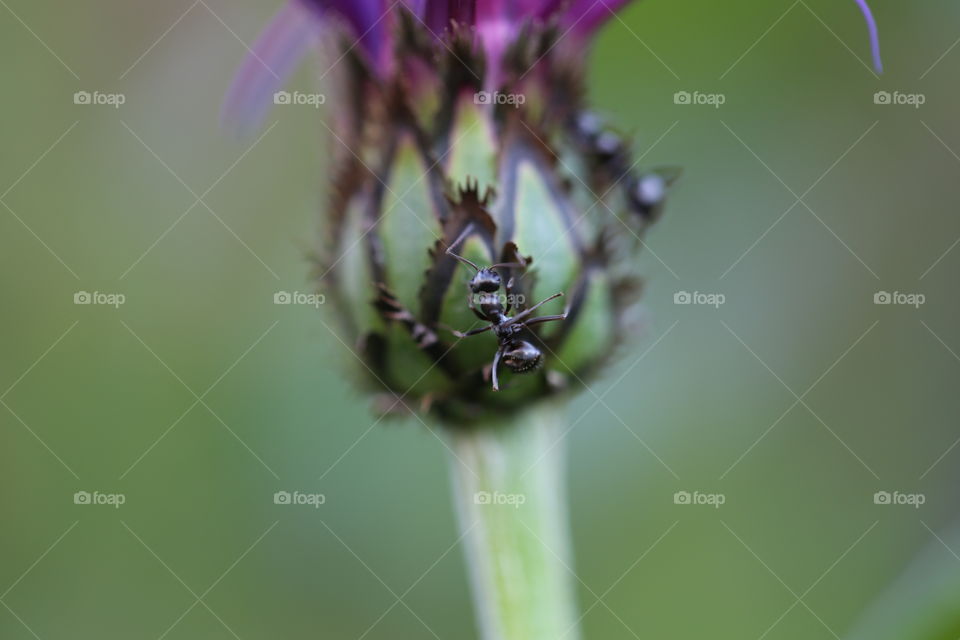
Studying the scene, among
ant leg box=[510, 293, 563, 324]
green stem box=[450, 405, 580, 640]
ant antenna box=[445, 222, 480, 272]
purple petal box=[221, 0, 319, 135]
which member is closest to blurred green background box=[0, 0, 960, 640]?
purple petal box=[221, 0, 319, 135]

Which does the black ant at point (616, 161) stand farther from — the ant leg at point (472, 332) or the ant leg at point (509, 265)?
the ant leg at point (472, 332)

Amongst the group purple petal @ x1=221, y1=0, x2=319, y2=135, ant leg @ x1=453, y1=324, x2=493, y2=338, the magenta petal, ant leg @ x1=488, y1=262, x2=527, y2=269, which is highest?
purple petal @ x1=221, y1=0, x2=319, y2=135

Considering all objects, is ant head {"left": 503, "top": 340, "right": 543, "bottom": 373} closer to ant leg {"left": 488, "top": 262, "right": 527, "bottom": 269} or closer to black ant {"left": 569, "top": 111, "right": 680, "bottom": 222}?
ant leg {"left": 488, "top": 262, "right": 527, "bottom": 269}

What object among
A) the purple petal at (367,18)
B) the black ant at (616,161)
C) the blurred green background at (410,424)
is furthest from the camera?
the blurred green background at (410,424)

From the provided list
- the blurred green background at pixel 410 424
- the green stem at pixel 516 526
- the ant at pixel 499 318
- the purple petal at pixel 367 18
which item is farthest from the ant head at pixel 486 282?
the blurred green background at pixel 410 424

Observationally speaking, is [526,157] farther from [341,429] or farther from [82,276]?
[82,276]

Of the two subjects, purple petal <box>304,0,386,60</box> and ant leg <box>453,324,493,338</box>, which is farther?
purple petal <box>304,0,386,60</box>

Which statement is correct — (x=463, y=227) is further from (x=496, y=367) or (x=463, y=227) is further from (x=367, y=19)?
(x=367, y=19)
